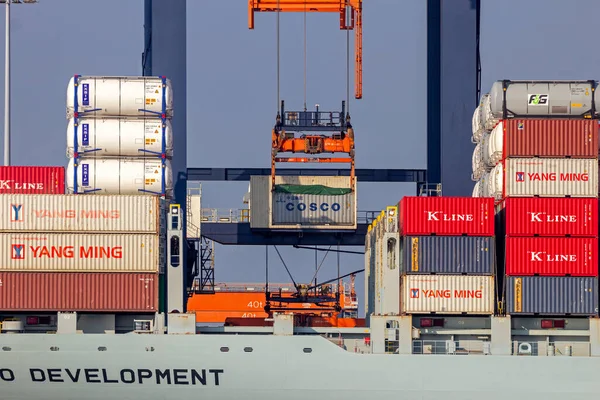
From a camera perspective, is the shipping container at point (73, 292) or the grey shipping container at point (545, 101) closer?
the shipping container at point (73, 292)

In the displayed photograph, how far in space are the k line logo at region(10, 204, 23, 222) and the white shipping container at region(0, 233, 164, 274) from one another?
651mm

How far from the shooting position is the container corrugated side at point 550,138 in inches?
2138

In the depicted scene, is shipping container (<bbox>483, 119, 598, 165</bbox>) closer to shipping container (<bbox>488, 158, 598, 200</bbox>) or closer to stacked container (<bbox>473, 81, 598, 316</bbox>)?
stacked container (<bbox>473, 81, 598, 316</bbox>)

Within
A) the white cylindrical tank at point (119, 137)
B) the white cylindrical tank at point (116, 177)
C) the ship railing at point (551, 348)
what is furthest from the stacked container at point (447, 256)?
the white cylindrical tank at point (119, 137)

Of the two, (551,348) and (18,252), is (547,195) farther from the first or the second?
(18,252)

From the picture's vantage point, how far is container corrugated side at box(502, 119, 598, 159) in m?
54.3

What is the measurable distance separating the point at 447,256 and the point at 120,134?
15604mm

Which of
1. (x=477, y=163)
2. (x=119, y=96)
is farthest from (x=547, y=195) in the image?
(x=119, y=96)

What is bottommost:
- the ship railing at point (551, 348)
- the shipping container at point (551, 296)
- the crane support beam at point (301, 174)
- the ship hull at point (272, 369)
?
the ship hull at point (272, 369)

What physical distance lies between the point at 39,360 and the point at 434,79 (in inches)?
1161

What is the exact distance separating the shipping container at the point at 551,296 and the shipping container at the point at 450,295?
→ 95 cm

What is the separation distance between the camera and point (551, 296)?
52750mm

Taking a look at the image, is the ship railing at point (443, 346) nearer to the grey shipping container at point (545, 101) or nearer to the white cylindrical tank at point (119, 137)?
the grey shipping container at point (545, 101)

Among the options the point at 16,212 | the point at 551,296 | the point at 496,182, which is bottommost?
the point at 551,296
